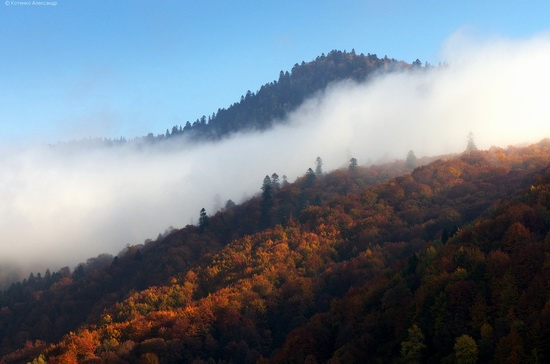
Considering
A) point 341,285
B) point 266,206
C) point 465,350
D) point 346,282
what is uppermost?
point 266,206

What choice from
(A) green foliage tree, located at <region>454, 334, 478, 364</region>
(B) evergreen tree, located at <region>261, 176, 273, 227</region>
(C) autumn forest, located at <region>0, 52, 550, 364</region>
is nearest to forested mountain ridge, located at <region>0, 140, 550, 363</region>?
(A) green foliage tree, located at <region>454, 334, 478, 364</region>

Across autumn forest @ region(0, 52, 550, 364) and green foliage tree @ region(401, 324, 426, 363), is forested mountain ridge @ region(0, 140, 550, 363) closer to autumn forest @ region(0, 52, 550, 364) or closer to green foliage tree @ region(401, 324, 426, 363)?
green foliage tree @ region(401, 324, 426, 363)

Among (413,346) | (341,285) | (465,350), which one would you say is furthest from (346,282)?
(465,350)

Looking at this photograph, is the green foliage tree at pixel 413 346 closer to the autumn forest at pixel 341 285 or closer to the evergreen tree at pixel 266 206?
the autumn forest at pixel 341 285

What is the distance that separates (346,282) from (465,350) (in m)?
54.2

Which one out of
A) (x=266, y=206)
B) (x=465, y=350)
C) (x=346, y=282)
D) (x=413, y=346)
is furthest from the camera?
(x=266, y=206)

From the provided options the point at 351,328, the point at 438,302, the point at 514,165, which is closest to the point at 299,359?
the point at 351,328

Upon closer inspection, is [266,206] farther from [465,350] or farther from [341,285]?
[465,350]

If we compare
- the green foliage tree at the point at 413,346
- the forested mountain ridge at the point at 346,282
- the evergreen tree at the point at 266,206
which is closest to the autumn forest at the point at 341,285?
the green foliage tree at the point at 413,346

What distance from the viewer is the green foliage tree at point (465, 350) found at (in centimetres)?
Result: 5791

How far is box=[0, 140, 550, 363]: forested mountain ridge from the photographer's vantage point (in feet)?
219

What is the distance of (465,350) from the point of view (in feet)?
193

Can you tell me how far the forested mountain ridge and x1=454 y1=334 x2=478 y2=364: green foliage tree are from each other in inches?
5.7

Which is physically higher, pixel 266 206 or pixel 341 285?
pixel 266 206
